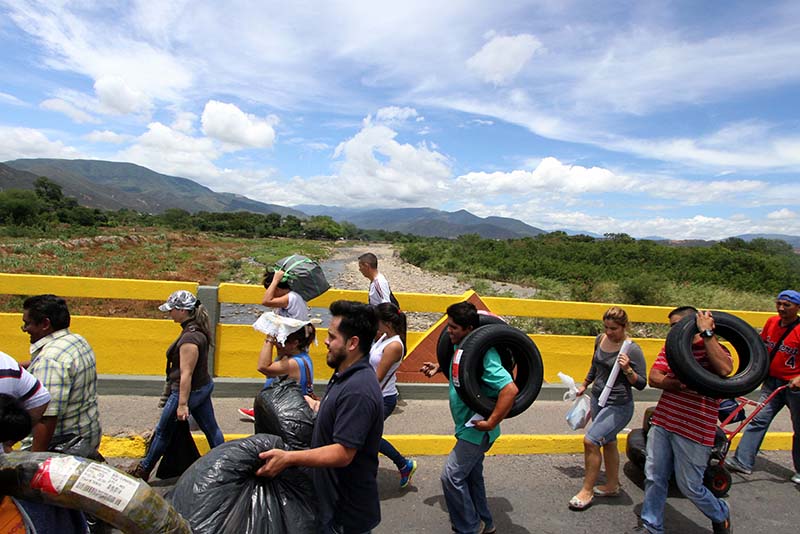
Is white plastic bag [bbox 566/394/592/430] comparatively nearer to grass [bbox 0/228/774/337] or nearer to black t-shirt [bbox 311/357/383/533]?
black t-shirt [bbox 311/357/383/533]

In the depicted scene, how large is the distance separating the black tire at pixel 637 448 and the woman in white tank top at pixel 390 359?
2028mm

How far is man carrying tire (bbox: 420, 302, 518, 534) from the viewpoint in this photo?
2.77 m

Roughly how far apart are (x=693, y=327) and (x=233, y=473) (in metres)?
2.92

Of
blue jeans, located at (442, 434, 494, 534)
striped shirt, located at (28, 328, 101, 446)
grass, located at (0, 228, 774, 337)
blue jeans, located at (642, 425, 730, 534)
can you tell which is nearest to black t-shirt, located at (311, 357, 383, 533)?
blue jeans, located at (442, 434, 494, 534)

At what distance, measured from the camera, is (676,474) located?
310 centimetres

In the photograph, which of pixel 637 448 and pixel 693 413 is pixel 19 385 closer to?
pixel 693 413

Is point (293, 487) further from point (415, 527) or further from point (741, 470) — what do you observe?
point (741, 470)

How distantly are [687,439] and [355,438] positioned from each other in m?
2.39

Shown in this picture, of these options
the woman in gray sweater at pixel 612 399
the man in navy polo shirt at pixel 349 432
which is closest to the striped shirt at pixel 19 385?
the man in navy polo shirt at pixel 349 432

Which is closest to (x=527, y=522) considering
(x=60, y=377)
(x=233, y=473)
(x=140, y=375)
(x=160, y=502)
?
(x=233, y=473)

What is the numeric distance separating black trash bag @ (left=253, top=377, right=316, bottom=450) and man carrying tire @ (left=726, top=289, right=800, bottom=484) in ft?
14.5

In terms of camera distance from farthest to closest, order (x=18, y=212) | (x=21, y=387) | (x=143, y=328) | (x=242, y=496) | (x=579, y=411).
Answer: (x=18, y=212), (x=143, y=328), (x=579, y=411), (x=21, y=387), (x=242, y=496)

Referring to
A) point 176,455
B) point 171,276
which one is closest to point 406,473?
point 176,455

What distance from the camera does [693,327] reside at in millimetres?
3098
